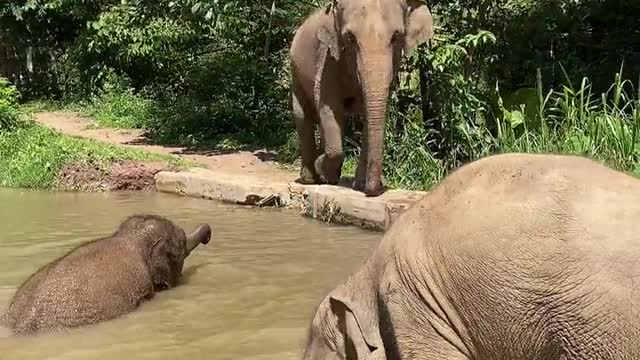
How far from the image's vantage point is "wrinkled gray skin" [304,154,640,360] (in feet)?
8.13

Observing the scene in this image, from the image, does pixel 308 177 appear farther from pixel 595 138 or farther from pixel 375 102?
pixel 595 138

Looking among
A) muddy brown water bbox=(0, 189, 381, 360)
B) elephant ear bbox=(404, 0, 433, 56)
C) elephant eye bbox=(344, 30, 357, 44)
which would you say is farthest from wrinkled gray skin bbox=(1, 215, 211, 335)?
elephant ear bbox=(404, 0, 433, 56)

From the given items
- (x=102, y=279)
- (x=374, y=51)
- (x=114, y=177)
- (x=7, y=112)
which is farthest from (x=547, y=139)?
(x=7, y=112)

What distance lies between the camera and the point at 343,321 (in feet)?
10.4

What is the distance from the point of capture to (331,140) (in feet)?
31.4

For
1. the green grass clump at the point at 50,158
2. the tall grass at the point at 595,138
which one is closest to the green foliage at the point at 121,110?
the green grass clump at the point at 50,158

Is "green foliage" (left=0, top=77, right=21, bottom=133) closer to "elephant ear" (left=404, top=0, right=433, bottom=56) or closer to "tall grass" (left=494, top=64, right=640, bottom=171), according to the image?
"elephant ear" (left=404, top=0, right=433, bottom=56)

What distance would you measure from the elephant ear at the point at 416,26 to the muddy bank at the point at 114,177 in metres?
3.98

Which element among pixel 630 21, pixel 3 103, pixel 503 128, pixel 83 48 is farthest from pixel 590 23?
pixel 83 48

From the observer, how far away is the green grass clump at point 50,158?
1215cm

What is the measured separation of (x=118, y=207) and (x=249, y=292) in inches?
168

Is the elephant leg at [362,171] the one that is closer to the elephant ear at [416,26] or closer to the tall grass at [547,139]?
the tall grass at [547,139]

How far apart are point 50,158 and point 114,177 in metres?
1.08

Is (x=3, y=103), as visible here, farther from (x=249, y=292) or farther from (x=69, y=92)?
(x=249, y=292)
